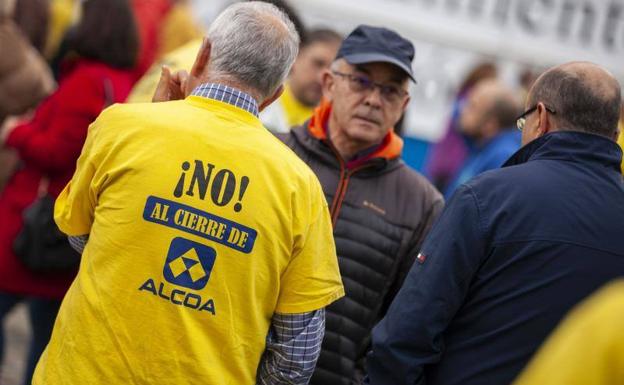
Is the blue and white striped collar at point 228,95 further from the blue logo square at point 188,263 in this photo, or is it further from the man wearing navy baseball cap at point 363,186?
the man wearing navy baseball cap at point 363,186

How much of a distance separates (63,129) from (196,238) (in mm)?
2644

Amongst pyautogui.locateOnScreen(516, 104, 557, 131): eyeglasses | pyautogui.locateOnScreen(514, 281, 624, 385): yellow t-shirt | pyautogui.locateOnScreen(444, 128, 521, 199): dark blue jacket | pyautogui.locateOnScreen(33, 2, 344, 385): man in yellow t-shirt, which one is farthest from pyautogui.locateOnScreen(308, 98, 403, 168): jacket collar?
pyautogui.locateOnScreen(514, 281, 624, 385): yellow t-shirt

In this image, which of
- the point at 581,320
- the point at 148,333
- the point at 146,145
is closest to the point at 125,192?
the point at 146,145

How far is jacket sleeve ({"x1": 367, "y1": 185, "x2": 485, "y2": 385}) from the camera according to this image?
11.4 ft

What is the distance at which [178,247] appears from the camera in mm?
3264

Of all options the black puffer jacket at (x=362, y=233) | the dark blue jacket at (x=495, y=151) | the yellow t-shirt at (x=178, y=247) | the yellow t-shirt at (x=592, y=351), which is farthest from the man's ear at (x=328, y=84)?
the yellow t-shirt at (x=592, y=351)

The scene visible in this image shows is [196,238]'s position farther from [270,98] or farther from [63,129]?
[63,129]

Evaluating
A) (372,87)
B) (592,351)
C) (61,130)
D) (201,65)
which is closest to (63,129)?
(61,130)

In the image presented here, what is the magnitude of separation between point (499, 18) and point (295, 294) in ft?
25.1

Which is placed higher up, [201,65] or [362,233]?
[201,65]

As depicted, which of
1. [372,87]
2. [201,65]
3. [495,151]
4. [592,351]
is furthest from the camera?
[495,151]

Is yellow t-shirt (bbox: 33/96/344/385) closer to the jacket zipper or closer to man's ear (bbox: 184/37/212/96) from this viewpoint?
man's ear (bbox: 184/37/212/96)

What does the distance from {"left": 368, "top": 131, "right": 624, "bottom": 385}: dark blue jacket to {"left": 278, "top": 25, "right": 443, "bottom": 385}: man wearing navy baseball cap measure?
2.29 feet

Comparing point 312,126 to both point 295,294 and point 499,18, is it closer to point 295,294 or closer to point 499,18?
point 295,294
